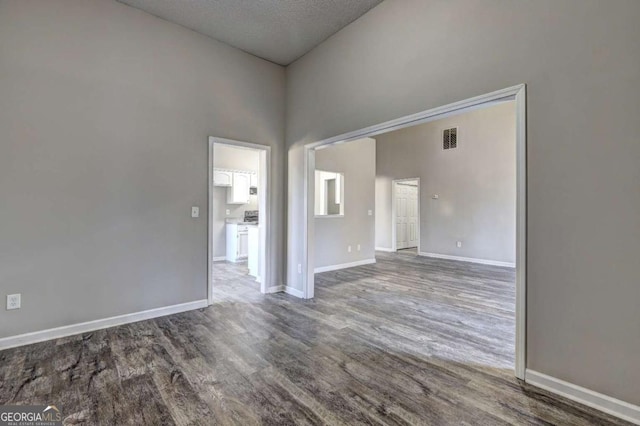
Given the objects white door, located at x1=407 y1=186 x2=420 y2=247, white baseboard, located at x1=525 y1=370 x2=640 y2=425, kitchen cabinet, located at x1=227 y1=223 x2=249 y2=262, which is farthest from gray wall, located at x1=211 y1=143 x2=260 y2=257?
white baseboard, located at x1=525 y1=370 x2=640 y2=425

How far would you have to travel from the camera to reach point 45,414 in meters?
1.77

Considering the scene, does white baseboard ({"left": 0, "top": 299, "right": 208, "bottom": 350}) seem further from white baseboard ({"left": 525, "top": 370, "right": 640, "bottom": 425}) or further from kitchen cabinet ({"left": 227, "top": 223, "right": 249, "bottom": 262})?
white baseboard ({"left": 525, "top": 370, "right": 640, "bottom": 425})

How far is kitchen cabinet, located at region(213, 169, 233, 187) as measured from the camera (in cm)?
701

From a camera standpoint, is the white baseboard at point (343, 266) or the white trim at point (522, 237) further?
the white baseboard at point (343, 266)

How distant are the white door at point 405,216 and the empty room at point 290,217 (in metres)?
4.44

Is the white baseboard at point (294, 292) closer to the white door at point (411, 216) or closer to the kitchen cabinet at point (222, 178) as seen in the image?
the kitchen cabinet at point (222, 178)

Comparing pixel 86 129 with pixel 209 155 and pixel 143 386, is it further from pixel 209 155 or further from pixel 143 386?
pixel 143 386

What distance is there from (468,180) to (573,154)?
5.78 metres

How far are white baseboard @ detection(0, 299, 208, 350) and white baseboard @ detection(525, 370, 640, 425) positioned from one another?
137 inches

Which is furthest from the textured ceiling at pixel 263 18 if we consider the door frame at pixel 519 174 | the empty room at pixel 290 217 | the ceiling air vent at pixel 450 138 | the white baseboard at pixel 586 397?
the ceiling air vent at pixel 450 138

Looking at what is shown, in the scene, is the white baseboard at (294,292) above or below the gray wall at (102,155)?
below

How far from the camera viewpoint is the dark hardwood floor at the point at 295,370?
5.88 feet

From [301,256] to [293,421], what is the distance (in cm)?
263

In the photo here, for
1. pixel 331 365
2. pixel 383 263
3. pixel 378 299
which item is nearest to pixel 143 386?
pixel 331 365
